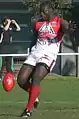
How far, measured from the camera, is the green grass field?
8.16 meters

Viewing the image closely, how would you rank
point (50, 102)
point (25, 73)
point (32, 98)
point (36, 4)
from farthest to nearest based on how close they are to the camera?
point (36, 4)
point (50, 102)
point (25, 73)
point (32, 98)

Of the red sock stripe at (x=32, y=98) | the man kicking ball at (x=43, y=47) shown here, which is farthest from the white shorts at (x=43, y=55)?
the red sock stripe at (x=32, y=98)

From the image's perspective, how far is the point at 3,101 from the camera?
1061 cm

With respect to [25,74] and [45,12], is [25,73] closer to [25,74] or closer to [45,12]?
[25,74]

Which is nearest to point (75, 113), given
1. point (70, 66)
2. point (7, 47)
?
point (7, 47)

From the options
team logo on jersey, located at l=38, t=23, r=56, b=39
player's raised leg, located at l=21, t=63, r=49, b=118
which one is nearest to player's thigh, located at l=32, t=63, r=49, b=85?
player's raised leg, located at l=21, t=63, r=49, b=118

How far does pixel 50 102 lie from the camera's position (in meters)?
10.3

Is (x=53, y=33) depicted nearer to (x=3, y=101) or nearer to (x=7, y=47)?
(x=3, y=101)

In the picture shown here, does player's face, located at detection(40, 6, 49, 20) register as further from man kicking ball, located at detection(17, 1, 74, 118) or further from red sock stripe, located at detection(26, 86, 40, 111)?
red sock stripe, located at detection(26, 86, 40, 111)

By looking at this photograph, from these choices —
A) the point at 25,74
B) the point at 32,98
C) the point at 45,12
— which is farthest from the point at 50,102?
the point at 45,12

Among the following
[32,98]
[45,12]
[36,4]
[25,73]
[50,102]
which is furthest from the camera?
[36,4]

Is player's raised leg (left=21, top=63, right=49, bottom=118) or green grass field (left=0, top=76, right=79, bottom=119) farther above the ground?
player's raised leg (left=21, top=63, right=49, bottom=118)

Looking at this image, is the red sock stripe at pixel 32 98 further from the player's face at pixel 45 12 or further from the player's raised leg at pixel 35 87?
the player's face at pixel 45 12

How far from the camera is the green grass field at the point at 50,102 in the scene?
816cm
